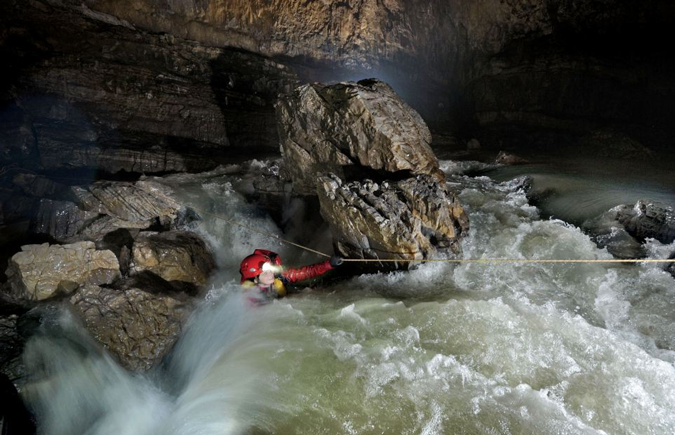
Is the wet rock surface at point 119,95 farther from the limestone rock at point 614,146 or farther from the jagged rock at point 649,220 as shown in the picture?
the limestone rock at point 614,146

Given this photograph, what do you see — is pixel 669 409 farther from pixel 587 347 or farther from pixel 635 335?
pixel 635 335

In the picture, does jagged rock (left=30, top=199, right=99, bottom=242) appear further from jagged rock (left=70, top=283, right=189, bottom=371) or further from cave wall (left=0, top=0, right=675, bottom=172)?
cave wall (left=0, top=0, right=675, bottom=172)

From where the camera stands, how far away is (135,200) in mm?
7621

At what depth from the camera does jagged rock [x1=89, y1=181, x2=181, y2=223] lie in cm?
747

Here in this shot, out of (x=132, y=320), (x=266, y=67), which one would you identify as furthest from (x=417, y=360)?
(x=266, y=67)

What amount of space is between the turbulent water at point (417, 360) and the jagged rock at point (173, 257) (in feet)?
2.20

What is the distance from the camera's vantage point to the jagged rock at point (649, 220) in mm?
5902

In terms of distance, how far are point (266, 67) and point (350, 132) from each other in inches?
312

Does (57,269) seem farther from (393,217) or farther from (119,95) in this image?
(119,95)

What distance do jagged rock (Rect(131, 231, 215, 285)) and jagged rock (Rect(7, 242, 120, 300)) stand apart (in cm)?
47

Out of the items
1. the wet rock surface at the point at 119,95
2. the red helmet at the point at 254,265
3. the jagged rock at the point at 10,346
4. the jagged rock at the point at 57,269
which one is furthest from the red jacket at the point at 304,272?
the wet rock surface at the point at 119,95

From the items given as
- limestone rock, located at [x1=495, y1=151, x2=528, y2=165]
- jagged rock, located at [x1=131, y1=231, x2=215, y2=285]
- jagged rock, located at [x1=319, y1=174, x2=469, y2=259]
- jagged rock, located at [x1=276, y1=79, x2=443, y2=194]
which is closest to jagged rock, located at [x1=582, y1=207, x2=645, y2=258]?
jagged rock, located at [x1=319, y1=174, x2=469, y2=259]

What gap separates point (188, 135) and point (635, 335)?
11.9 meters

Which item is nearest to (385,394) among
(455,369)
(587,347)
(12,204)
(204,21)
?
(455,369)
